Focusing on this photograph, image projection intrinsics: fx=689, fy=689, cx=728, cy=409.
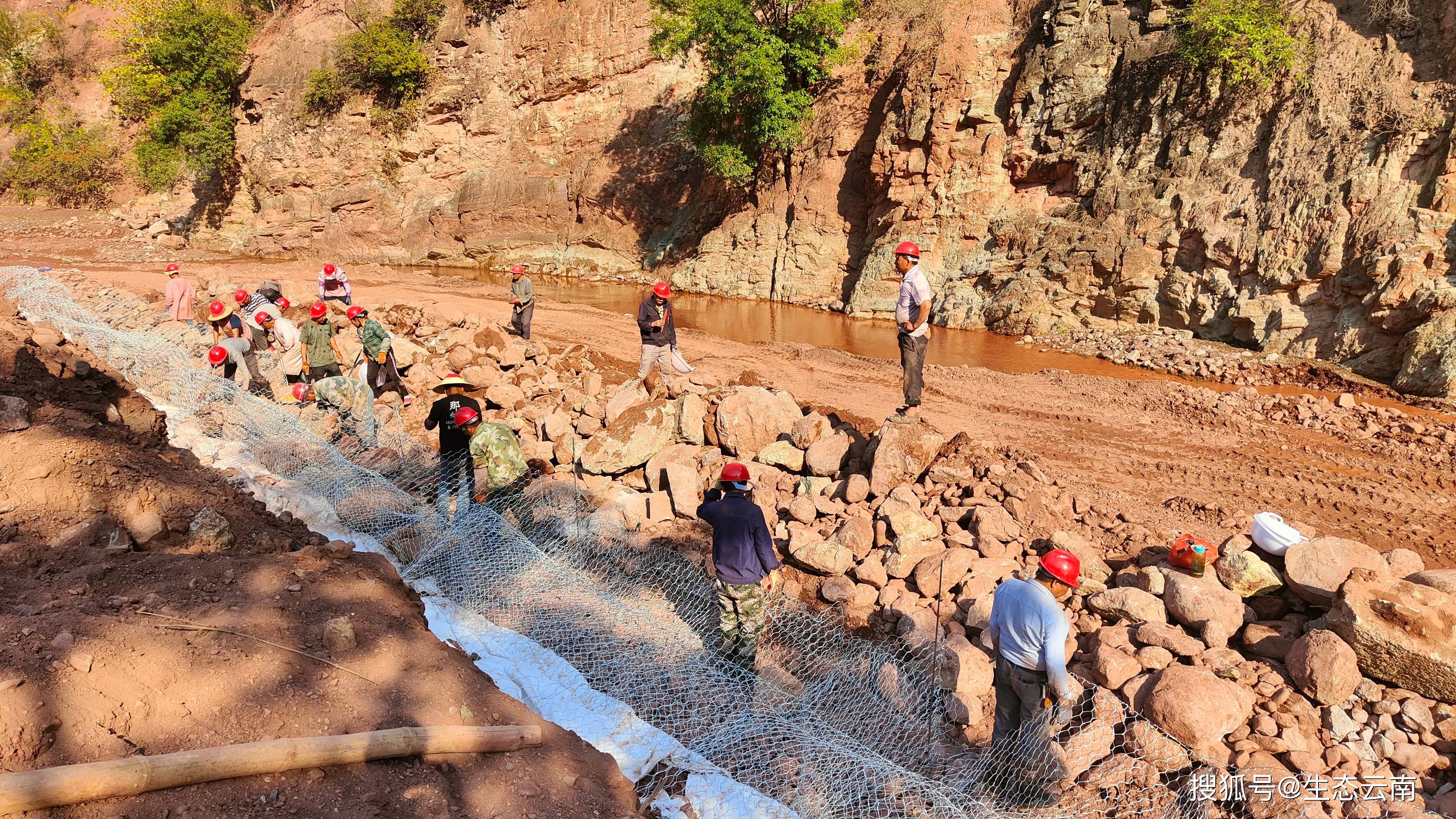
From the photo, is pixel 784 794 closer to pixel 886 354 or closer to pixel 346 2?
pixel 886 354

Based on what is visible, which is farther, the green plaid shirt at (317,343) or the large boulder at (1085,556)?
the green plaid shirt at (317,343)

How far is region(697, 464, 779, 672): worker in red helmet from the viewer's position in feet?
14.5

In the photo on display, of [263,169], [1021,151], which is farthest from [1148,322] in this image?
[263,169]

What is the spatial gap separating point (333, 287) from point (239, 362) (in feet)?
10.9

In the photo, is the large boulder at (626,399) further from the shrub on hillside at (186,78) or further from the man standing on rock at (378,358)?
the shrub on hillside at (186,78)

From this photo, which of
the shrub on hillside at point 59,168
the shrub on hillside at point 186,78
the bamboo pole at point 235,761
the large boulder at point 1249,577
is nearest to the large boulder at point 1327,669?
the large boulder at point 1249,577

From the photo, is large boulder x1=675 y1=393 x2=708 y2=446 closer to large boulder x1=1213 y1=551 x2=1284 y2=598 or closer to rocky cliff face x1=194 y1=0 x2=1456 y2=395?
large boulder x1=1213 y1=551 x2=1284 y2=598

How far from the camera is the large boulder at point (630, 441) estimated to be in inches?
298

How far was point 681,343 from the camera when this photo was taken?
12.0 metres

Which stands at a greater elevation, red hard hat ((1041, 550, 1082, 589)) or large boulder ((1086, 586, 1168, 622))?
red hard hat ((1041, 550, 1082, 589))

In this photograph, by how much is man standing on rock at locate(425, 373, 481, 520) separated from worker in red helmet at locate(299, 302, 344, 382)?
286cm

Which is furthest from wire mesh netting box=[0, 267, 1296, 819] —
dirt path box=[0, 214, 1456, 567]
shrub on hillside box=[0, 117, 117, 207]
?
shrub on hillside box=[0, 117, 117, 207]

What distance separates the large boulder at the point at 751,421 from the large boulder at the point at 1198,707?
4254 mm

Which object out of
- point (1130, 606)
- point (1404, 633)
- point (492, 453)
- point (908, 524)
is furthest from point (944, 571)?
point (492, 453)
